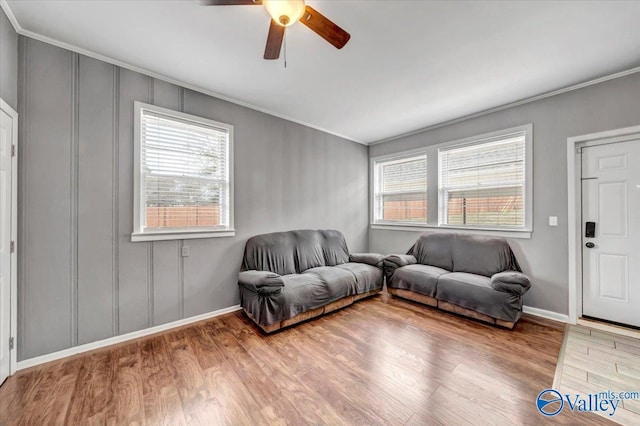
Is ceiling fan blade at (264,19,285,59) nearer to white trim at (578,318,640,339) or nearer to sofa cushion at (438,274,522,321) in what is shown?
sofa cushion at (438,274,522,321)

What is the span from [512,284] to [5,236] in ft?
15.0

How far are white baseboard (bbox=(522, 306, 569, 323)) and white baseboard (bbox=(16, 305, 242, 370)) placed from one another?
386cm

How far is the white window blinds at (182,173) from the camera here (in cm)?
261

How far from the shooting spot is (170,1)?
170 centimetres

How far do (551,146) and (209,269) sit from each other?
14.8ft

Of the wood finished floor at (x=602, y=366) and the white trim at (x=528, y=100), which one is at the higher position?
the white trim at (x=528, y=100)

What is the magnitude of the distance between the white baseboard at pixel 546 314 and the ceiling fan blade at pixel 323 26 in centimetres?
377

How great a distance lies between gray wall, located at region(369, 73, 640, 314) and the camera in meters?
2.65

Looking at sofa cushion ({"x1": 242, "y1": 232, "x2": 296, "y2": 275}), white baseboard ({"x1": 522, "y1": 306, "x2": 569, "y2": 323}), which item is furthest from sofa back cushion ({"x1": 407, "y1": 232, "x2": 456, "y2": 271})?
sofa cushion ({"x1": 242, "y1": 232, "x2": 296, "y2": 275})

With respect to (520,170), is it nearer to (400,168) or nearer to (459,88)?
(459,88)

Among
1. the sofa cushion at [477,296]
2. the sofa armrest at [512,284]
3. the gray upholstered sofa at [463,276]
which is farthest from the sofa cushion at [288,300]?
the sofa armrest at [512,284]

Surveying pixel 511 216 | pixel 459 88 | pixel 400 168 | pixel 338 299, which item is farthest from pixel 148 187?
pixel 511 216

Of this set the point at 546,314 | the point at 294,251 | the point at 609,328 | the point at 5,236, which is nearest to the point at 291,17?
the point at 5,236

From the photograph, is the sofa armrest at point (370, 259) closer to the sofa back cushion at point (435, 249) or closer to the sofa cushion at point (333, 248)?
the sofa cushion at point (333, 248)
